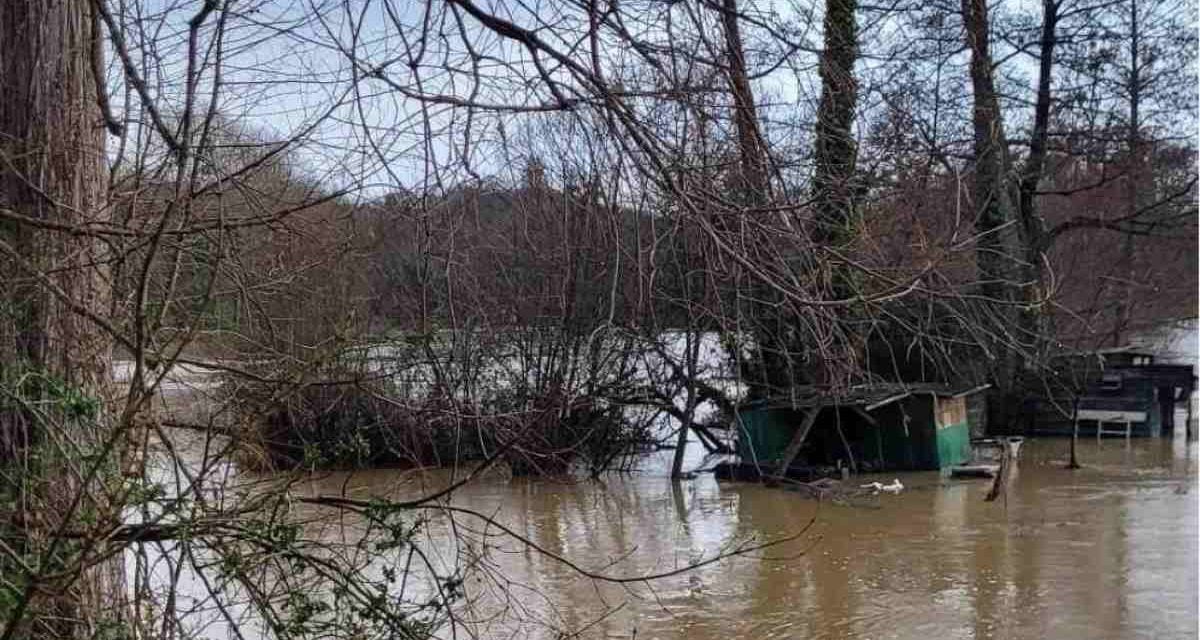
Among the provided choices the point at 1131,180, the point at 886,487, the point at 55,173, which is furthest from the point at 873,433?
the point at 55,173

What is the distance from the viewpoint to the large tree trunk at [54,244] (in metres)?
3.78

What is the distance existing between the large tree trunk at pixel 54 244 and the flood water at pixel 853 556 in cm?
113

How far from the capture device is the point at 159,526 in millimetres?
3670

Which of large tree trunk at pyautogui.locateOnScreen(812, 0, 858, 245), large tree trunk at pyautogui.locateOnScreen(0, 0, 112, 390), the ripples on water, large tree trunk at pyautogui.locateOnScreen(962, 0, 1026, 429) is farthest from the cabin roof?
large tree trunk at pyautogui.locateOnScreen(0, 0, 112, 390)

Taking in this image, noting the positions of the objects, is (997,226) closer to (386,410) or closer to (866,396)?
(866,396)

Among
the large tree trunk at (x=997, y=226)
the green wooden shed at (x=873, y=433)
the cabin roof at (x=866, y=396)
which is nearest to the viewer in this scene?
the large tree trunk at (x=997, y=226)

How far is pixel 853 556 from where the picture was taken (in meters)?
11.4

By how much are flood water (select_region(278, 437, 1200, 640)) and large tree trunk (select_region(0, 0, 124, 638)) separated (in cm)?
113

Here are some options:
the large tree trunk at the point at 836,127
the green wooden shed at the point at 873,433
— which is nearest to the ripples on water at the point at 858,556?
the green wooden shed at the point at 873,433

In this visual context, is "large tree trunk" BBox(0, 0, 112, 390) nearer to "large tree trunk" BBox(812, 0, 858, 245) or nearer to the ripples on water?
the ripples on water

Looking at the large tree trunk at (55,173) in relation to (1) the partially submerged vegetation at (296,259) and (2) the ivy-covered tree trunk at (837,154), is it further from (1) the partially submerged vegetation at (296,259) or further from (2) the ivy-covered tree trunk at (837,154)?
(2) the ivy-covered tree trunk at (837,154)

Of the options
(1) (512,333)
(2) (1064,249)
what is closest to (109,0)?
(1) (512,333)

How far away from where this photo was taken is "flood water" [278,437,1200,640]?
8672 millimetres

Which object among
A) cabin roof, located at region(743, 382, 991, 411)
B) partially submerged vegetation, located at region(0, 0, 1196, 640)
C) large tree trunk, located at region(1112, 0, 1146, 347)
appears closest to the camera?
partially submerged vegetation, located at region(0, 0, 1196, 640)
